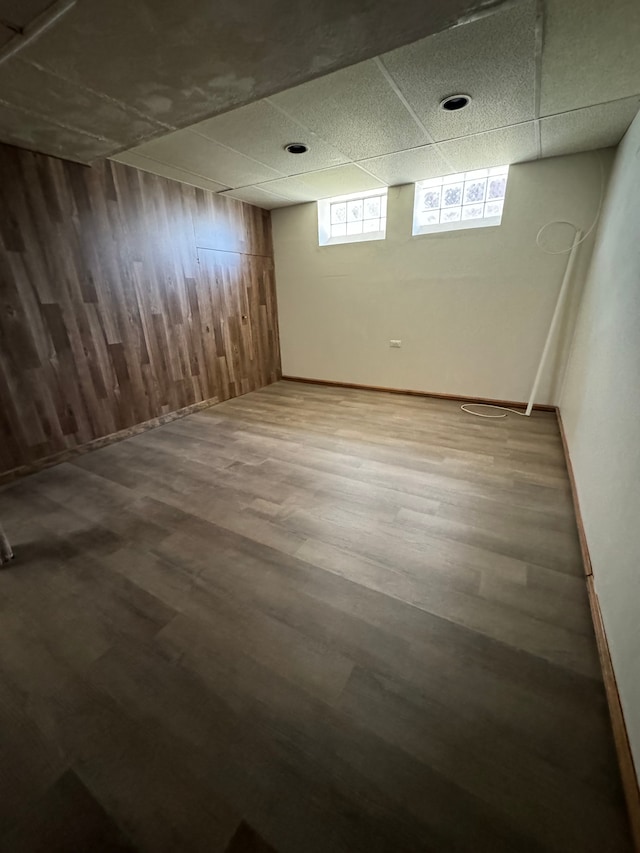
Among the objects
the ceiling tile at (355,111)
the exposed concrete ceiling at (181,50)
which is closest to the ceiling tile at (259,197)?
the ceiling tile at (355,111)

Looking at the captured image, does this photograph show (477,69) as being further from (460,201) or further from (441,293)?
(441,293)

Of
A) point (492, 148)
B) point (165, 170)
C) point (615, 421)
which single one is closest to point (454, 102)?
point (492, 148)

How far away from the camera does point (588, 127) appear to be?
2.60 meters

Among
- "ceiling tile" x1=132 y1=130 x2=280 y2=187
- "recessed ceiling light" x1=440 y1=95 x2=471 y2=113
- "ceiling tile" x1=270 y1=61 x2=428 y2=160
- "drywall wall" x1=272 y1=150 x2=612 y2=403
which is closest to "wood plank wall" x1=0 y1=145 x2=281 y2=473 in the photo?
"ceiling tile" x1=132 y1=130 x2=280 y2=187

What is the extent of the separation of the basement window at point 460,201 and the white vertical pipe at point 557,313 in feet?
2.54

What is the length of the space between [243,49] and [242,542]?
7.87 feet

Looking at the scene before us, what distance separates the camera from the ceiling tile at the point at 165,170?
297 centimetres

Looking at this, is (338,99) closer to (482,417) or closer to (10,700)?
(482,417)

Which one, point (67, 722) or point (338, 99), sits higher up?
point (338, 99)

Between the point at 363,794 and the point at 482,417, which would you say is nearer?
the point at 363,794

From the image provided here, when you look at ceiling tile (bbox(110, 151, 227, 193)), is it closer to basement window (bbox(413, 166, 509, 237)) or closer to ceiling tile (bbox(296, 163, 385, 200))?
ceiling tile (bbox(296, 163, 385, 200))

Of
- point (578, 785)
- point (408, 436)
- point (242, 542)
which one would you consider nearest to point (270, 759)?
point (578, 785)

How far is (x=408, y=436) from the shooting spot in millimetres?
3307

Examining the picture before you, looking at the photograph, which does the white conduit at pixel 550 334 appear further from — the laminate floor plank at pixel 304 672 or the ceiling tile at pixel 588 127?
the laminate floor plank at pixel 304 672
